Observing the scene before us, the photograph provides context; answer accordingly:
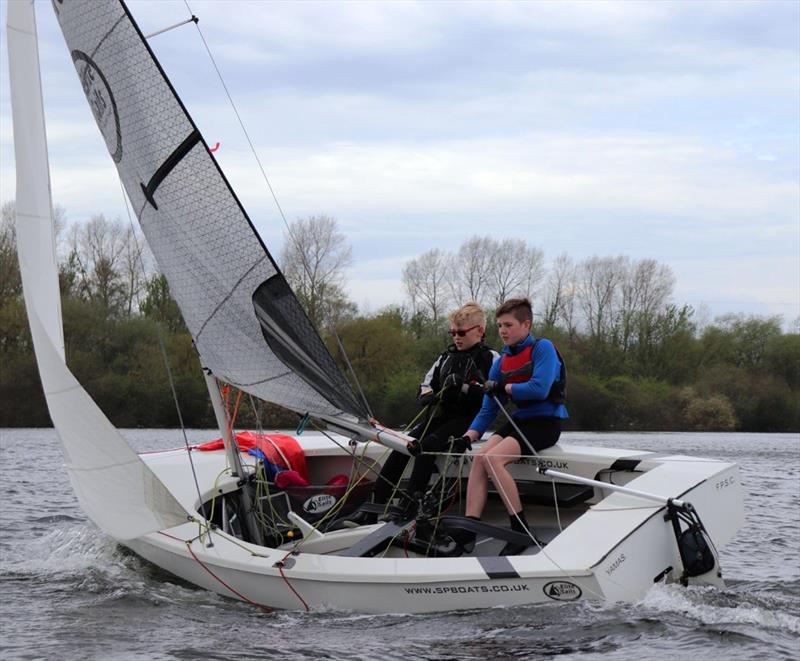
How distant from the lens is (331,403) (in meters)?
5.71

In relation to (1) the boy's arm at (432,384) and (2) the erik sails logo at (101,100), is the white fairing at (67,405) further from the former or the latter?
(1) the boy's arm at (432,384)

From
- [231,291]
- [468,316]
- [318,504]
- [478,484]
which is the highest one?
[231,291]

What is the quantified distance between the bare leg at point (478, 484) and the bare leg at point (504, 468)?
23mm

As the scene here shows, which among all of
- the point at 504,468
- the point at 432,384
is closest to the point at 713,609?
the point at 504,468

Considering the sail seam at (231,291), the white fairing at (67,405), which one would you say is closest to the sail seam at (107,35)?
the white fairing at (67,405)

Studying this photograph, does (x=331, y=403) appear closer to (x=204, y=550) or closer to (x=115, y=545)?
(x=204, y=550)

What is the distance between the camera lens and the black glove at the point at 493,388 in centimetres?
575

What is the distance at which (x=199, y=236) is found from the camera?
18.4 feet

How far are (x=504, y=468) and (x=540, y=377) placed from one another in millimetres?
536

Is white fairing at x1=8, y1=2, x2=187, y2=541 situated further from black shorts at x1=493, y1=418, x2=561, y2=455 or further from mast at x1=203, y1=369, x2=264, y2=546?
black shorts at x1=493, y1=418, x2=561, y2=455

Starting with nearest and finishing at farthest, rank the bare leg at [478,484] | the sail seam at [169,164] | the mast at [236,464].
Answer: the sail seam at [169,164], the bare leg at [478,484], the mast at [236,464]

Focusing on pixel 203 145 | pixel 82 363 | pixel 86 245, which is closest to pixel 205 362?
pixel 203 145

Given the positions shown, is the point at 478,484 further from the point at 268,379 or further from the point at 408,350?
the point at 408,350

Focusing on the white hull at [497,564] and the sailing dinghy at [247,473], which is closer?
the white hull at [497,564]
